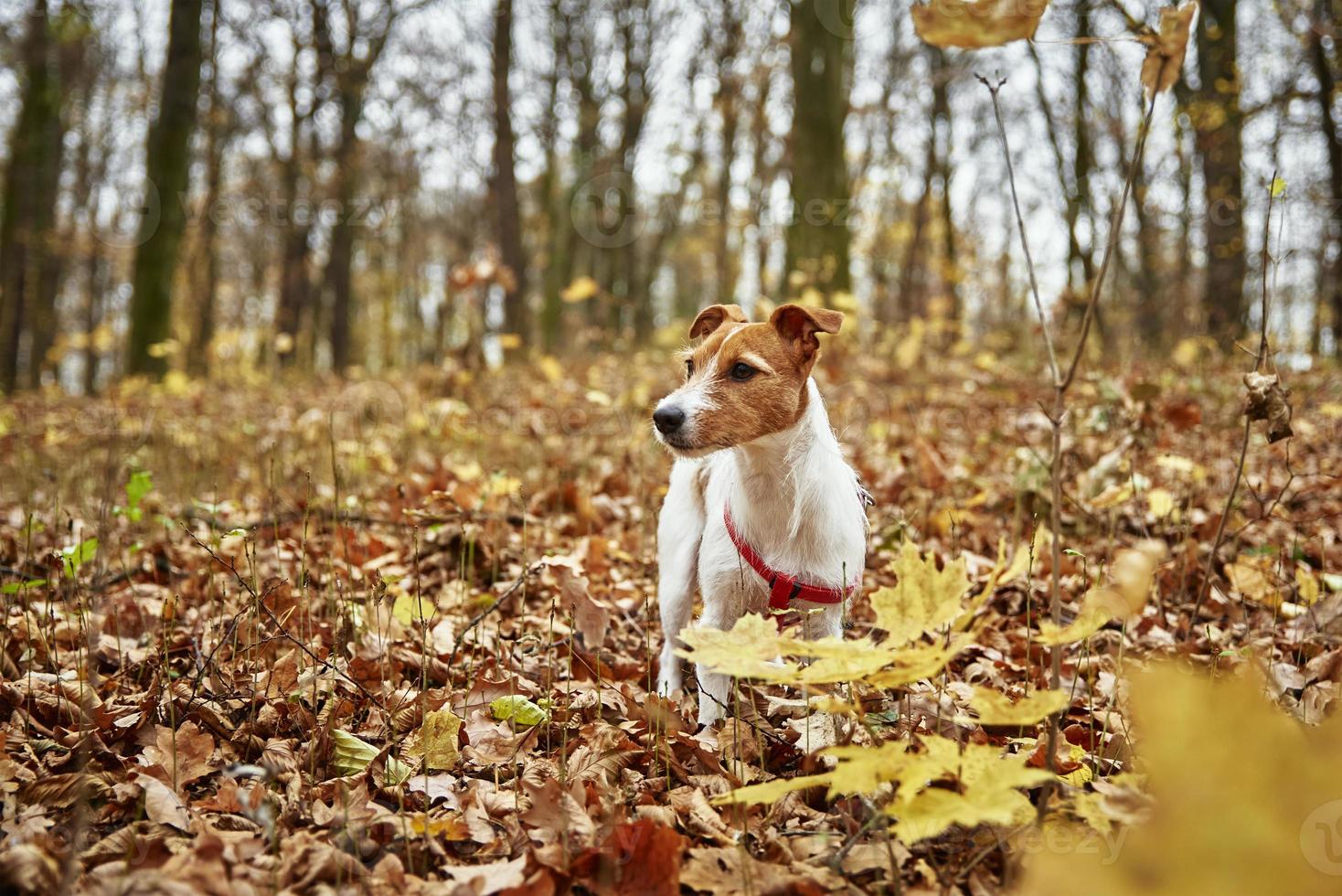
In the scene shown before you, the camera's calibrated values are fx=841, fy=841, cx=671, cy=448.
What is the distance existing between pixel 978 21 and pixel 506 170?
15208mm

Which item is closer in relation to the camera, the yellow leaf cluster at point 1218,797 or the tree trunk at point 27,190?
the yellow leaf cluster at point 1218,797

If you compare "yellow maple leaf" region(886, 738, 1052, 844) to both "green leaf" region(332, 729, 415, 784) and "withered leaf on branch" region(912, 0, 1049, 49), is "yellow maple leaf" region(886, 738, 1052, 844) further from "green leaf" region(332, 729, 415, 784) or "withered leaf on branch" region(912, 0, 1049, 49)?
"withered leaf on branch" region(912, 0, 1049, 49)

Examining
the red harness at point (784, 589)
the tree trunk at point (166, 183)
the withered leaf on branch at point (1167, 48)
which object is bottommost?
the red harness at point (784, 589)

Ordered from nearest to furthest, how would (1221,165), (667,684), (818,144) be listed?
(667,684), (1221,165), (818,144)

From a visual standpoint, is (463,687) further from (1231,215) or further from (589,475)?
(1231,215)

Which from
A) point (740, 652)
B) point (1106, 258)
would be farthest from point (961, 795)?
point (1106, 258)

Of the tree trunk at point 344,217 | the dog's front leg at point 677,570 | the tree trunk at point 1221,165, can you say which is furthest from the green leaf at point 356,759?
the tree trunk at point 344,217

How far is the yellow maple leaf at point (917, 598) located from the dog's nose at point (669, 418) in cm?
128

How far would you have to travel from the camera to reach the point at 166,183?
12.7m

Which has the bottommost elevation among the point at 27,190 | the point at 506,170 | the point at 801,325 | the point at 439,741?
the point at 439,741

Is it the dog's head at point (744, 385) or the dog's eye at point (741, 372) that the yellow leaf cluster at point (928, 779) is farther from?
the dog's eye at point (741, 372)

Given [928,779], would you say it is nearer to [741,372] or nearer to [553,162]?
[741,372]

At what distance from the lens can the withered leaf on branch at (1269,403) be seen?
2.64m

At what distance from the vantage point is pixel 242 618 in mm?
3154
